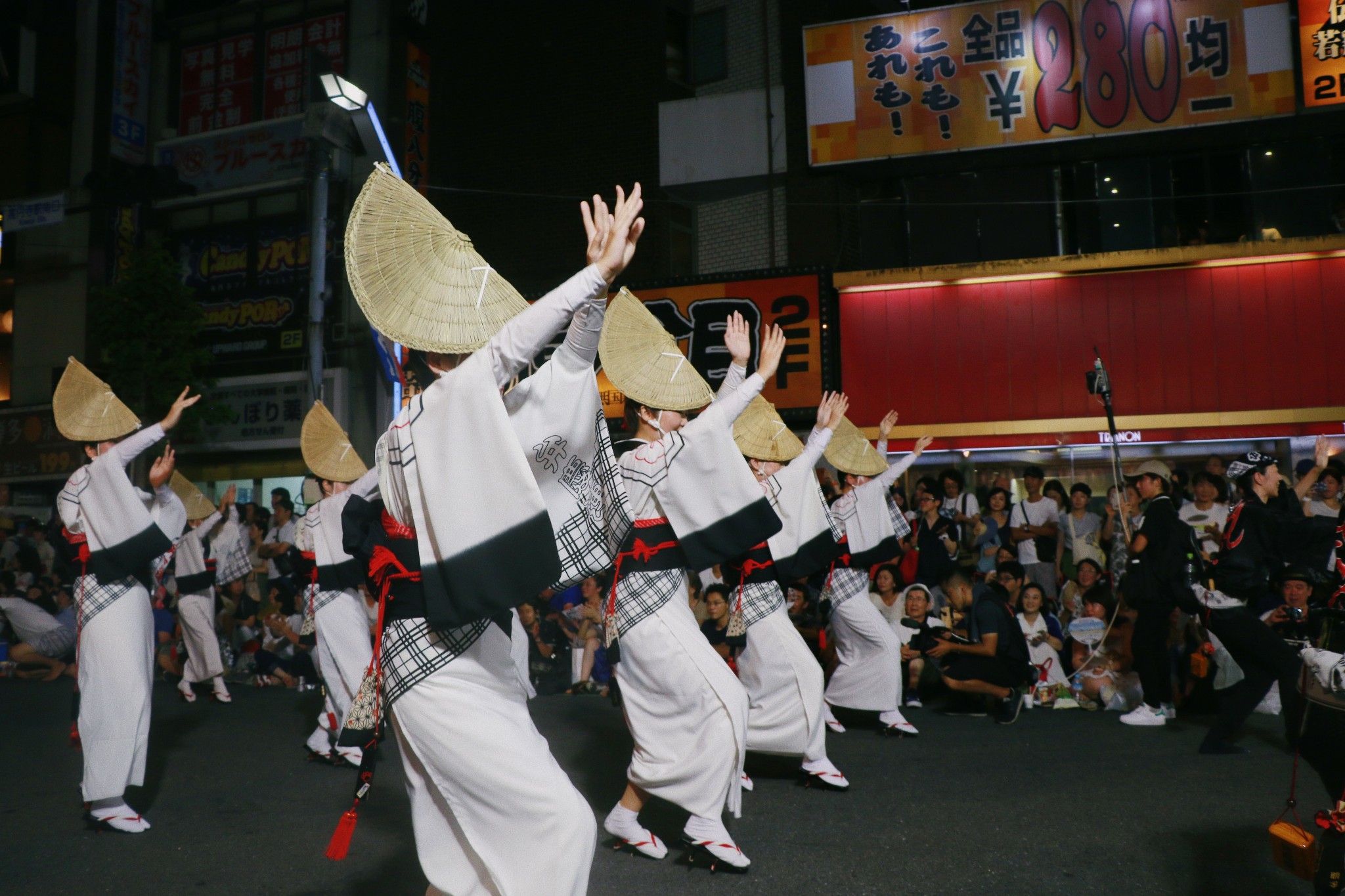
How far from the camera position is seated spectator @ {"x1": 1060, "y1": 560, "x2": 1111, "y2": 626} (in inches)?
336

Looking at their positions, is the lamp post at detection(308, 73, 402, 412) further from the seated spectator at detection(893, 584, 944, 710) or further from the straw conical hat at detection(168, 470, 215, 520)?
the seated spectator at detection(893, 584, 944, 710)

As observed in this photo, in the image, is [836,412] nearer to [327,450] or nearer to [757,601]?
[757,601]

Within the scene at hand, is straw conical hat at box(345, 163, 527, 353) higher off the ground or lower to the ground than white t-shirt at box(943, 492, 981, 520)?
higher

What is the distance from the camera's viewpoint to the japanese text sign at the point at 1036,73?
41.7ft

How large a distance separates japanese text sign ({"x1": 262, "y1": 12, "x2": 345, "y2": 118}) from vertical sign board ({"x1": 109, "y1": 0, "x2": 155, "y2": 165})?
2425mm

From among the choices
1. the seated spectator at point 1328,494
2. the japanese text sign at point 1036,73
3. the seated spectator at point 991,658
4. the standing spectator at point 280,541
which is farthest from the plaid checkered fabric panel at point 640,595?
the japanese text sign at point 1036,73

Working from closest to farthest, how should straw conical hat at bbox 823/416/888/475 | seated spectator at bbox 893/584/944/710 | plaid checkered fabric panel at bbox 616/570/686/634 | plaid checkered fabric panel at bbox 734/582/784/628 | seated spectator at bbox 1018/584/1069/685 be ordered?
plaid checkered fabric panel at bbox 616/570/686/634, plaid checkered fabric panel at bbox 734/582/784/628, straw conical hat at bbox 823/416/888/475, seated spectator at bbox 1018/584/1069/685, seated spectator at bbox 893/584/944/710

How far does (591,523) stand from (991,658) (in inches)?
226

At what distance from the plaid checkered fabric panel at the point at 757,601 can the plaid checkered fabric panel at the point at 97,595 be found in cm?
316

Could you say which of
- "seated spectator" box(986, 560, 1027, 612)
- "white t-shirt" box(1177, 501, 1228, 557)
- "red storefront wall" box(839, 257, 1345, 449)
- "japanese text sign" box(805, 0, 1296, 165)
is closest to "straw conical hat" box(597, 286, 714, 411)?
"white t-shirt" box(1177, 501, 1228, 557)

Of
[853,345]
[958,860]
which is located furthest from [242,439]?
[958,860]

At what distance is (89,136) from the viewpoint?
19.8 m

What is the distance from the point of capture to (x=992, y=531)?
9.98m

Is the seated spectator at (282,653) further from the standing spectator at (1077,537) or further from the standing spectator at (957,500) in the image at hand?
the standing spectator at (1077,537)
